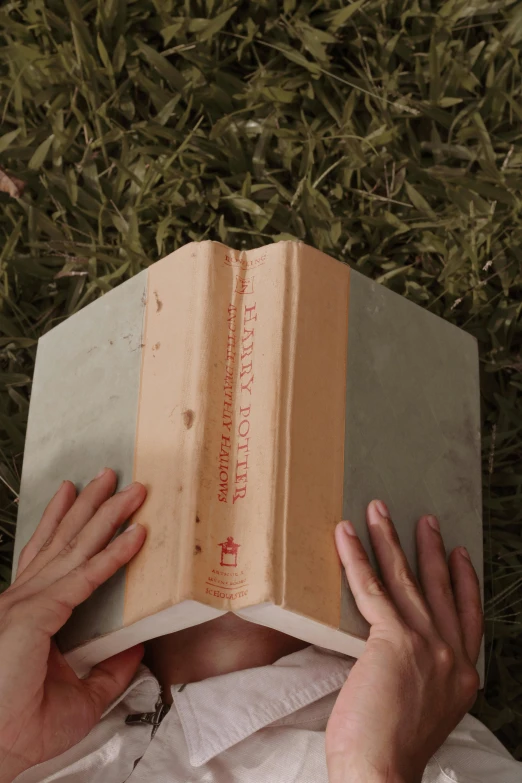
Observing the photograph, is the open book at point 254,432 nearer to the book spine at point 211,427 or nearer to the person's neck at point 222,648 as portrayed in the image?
the book spine at point 211,427

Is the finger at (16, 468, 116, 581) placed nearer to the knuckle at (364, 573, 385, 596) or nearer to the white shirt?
the white shirt

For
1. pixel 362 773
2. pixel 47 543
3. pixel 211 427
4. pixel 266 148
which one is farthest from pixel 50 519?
pixel 266 148

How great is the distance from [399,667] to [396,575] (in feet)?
0.41

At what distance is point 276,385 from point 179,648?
474 millimetres

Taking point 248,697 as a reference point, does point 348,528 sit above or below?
above

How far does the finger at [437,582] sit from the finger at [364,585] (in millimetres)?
122

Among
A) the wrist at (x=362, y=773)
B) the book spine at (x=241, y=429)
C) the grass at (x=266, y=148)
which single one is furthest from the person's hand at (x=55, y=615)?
the grass at (x=266, y=148)

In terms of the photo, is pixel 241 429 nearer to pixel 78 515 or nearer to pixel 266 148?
pixel 78 515

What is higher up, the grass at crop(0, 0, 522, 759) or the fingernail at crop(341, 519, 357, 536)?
the grass at crop(0, 0, 522, 759)

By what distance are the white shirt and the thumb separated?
0.02 m

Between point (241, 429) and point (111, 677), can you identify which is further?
point (111, 677)

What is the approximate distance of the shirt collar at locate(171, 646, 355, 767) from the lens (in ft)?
4.20

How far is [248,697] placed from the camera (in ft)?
4.24

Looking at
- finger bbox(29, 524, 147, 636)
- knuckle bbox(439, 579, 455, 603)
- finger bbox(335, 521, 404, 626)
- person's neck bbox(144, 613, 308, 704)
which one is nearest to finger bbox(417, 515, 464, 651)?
knuckle bbox(439, 579, 455, 603)
